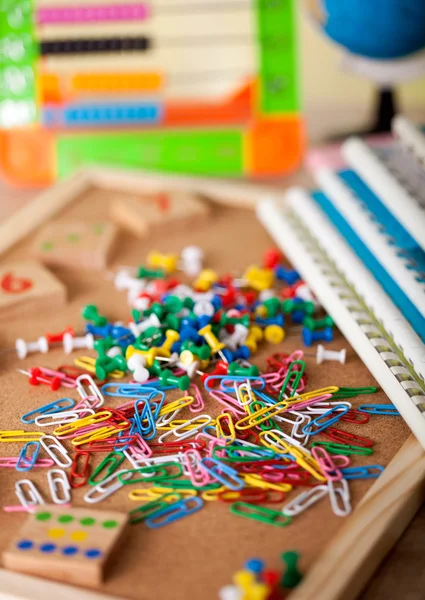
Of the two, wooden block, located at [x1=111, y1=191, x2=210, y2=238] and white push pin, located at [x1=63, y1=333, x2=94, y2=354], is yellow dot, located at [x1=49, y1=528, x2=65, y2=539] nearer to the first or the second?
white push pin, located at [x1=63, y1=333, x2=94, y2=354]

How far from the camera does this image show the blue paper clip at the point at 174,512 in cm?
98

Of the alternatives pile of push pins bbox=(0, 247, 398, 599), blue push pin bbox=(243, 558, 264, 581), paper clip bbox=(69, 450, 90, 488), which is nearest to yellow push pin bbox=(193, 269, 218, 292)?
pile of push pins bbox=(0, 247, 398, 599)

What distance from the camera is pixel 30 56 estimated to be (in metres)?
2.03

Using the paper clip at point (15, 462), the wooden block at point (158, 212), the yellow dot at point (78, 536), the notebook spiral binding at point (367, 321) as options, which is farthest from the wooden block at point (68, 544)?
the wooden block at point (158, 212)

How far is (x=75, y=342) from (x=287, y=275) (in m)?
0.42

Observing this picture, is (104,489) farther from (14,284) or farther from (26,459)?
(14,284)

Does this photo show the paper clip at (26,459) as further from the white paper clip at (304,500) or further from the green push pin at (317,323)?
the green push pin at (317,323)

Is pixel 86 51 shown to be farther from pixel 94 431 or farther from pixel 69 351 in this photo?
pixel 94 431

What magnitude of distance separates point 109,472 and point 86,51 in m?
1.34

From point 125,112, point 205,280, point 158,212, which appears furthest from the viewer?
point 125,112

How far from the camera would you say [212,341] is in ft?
4.20

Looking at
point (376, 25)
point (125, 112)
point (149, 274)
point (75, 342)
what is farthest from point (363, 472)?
point (125, 112)

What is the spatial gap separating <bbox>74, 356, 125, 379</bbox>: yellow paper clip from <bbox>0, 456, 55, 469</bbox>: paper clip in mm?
207

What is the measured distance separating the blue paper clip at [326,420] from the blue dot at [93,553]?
1.13ft
